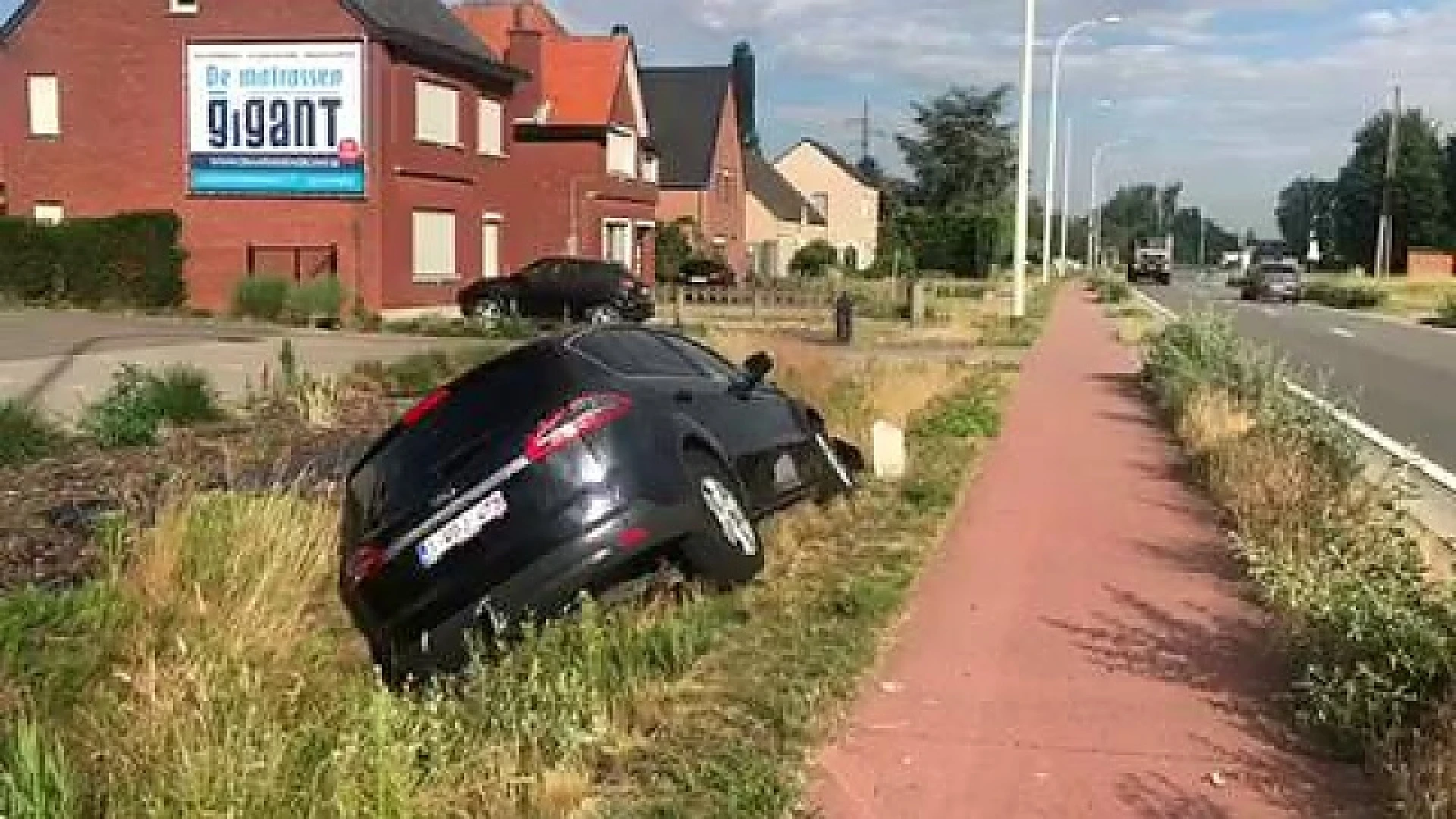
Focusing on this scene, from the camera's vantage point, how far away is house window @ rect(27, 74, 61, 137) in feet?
118

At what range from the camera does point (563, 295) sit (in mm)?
34719

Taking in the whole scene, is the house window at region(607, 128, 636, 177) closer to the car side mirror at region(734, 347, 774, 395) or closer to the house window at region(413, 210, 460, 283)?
the house window at region(413, 210, 460, 283)

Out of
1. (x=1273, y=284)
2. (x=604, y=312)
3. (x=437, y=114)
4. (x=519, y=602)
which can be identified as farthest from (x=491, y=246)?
(x=519, y=602)

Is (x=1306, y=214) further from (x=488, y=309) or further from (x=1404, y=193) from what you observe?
(x=488, y=309)

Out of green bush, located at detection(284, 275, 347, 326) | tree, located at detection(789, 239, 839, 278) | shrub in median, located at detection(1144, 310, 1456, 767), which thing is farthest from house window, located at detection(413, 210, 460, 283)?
tree, located at detection(789, 239, 839, 278)

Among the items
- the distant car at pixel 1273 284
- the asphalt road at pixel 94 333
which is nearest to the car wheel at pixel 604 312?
the asphalt road at pixel 94 333

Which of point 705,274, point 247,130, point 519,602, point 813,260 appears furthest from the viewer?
point 813,260

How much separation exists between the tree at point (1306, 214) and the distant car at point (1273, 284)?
2283 inches

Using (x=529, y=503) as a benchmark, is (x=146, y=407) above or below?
below

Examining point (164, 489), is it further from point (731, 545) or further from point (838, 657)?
point (838, 657)

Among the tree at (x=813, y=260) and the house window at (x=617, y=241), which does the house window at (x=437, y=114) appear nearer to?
the house window at (x=617, y=241)

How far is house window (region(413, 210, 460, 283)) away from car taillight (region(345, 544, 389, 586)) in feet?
98.2

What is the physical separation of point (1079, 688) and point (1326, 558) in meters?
1.91

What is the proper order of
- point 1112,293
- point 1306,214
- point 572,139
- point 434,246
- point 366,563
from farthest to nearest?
point 1306,214
point 1112,293
point 572,139
point 434,246
point 366,563
